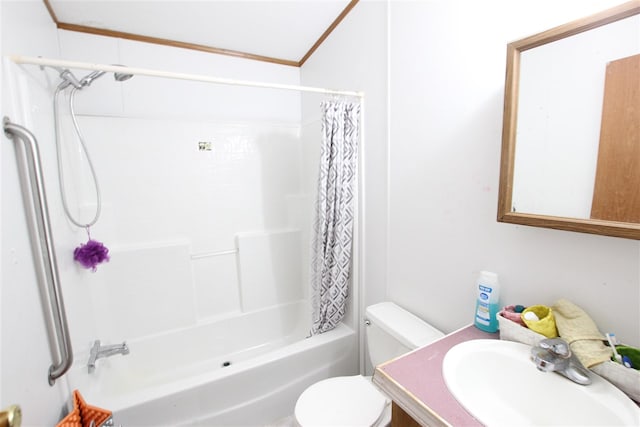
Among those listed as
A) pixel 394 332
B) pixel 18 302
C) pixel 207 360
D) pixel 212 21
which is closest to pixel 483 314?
pixel 394 332

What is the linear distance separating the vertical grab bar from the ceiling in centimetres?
112

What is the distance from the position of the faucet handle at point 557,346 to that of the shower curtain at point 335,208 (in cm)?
101

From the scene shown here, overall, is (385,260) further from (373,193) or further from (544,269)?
(544,269)

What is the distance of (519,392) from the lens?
74cm

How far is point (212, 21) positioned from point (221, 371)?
6.64 ft

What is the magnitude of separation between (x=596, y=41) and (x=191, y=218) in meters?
2.16

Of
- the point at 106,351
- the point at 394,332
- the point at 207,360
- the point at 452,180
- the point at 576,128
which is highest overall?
the point at 576,128

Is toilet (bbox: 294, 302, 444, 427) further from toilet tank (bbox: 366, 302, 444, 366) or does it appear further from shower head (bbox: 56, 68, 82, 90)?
shower head (bbox: 56, 68, 82, 90)

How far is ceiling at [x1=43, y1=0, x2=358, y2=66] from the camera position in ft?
5.13

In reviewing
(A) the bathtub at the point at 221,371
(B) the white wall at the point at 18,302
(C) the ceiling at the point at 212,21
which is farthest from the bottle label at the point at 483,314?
(C) the ceiling at the point at 212,21

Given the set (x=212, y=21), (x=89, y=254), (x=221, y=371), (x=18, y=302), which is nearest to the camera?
(x=18, y=302)

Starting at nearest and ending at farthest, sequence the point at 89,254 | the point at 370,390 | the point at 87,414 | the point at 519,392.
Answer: the point at 519,392 → the point at 87,414 → the point at 370,390 → the point at 89,254

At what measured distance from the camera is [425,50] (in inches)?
47.2

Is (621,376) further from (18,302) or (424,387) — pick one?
(18,302)
